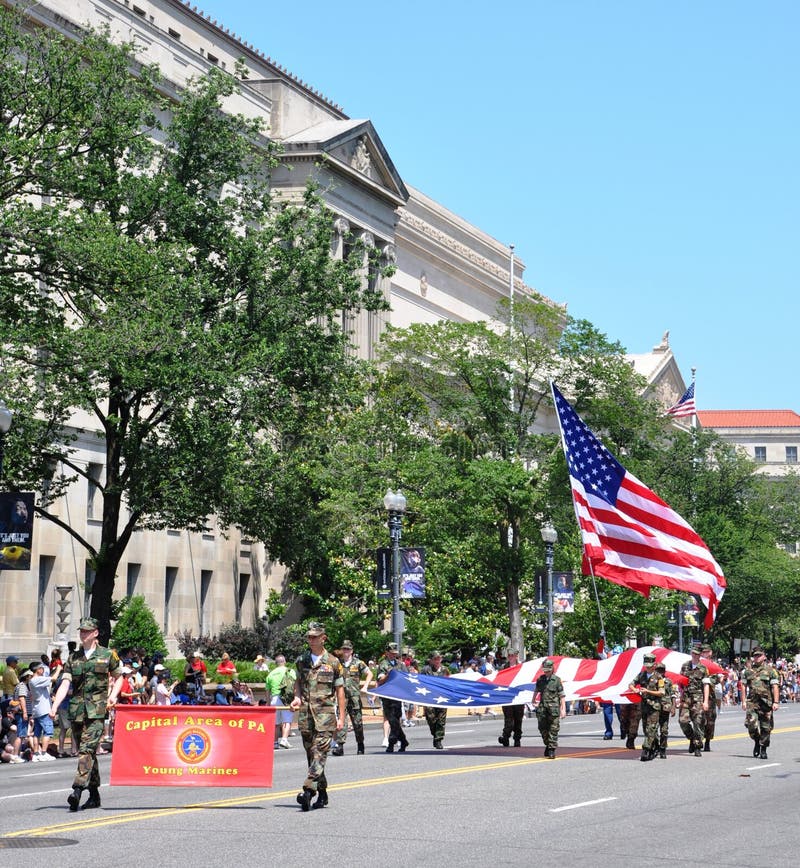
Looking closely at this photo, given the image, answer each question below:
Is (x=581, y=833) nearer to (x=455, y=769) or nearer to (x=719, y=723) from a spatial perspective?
(x=455, y=769)

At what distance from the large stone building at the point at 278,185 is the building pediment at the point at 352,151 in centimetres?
7

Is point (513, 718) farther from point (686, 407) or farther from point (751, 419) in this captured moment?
point (751, 419)

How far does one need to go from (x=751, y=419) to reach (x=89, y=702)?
173052mm

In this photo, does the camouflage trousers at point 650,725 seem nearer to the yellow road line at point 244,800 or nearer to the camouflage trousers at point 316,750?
the yellow road line at point 244,800

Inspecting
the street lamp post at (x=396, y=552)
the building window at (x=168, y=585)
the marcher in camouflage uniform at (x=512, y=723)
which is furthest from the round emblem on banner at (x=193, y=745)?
the building window at (x=168, y=585)

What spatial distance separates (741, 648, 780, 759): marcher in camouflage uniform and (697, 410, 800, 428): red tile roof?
15623cm

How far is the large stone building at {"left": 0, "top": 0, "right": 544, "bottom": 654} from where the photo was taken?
5019cm

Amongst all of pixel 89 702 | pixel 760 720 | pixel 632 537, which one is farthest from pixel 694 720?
pixel 89 702

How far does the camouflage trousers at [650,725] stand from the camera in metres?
23.8

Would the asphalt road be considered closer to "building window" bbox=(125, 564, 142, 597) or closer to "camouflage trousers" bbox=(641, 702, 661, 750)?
"camouflage trousers" bbox=(641, 702, 661, 750)

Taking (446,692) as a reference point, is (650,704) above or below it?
below

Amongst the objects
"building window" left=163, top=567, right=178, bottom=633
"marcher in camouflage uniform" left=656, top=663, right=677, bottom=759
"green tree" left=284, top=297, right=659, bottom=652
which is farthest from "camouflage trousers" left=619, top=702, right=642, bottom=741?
"building window" left=163, top=567, right=178, bottom=633

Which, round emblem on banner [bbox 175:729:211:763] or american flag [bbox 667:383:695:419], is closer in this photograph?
round emblem on banner [bbox 175:729:211:763]

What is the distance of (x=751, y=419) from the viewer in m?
182
